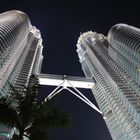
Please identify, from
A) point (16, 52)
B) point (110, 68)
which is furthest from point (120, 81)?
point (16, 52)

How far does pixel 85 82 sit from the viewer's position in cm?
8575

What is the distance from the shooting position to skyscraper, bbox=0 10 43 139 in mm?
60062

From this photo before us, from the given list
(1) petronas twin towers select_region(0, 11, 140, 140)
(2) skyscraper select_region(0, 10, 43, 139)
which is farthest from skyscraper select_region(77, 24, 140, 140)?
(2) skyscraper select_region(0, 10, 43, 139)

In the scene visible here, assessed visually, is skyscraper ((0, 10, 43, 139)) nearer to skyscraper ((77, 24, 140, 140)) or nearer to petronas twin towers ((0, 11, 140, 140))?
petronas twin towers ((0, 11, 140, 140))

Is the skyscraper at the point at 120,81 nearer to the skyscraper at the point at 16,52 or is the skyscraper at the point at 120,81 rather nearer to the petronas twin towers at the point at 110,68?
the petronas twin towers at the point at 110,68

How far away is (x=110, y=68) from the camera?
78.4 m

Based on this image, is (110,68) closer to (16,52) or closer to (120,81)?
(120,81)

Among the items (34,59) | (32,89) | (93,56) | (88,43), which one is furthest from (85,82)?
(32,89)

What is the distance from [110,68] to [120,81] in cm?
710

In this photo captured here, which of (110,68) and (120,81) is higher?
(110,68)

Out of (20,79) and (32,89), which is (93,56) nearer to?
(20,79)

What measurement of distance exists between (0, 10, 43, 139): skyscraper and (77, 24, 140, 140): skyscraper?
57.3ft

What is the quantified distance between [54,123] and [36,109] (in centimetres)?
189

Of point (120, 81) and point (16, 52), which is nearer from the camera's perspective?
point (120, 81)
